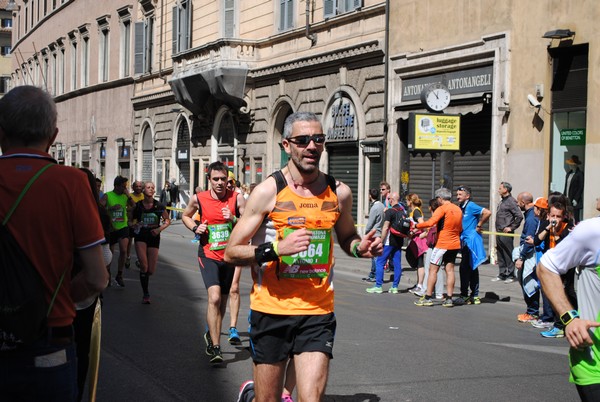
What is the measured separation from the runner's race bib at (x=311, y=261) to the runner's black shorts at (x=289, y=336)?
0.78 ft

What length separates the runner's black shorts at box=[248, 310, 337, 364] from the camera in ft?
16.4

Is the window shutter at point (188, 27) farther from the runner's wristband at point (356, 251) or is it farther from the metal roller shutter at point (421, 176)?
the runner's wristband at point (356, 251)

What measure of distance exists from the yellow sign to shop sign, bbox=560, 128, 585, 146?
228 cm

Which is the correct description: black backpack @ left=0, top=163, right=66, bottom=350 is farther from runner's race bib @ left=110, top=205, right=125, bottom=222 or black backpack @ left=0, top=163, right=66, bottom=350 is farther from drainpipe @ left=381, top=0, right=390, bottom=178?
drainpipe @ left=381, top=0, right=390, bottom=178

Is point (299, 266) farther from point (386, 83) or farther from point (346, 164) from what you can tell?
point (346, 164)

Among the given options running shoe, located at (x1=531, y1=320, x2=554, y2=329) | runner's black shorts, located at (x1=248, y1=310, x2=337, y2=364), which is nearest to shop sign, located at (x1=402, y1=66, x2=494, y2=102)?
running shoe, located at (x1=531, y1=320, x2=554, y2=329)

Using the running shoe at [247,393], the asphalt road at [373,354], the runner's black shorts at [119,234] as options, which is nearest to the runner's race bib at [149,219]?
the asphalt road at [373,354]

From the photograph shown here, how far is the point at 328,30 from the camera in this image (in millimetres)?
25531

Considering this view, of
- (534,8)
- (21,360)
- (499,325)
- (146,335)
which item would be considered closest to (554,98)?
(534,8)

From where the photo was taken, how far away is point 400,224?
15062mm

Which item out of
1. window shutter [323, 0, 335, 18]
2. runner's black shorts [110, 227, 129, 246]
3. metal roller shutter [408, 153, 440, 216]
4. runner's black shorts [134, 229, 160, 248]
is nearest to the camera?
runner's black shorts [134, 229, 160, 248]

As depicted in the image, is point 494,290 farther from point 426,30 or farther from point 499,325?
point 426,30

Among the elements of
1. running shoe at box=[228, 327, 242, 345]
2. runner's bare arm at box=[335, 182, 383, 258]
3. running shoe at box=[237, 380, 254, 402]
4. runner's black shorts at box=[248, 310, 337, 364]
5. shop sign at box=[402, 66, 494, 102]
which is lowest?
running shoe at box=[228, 327, 242, 345]

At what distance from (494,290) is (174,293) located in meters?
5.38
